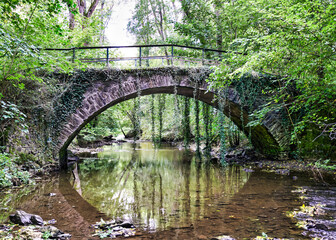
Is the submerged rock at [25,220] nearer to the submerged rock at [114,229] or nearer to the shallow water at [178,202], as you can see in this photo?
the shallow water at [178,202]

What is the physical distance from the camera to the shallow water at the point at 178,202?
3.44 meters

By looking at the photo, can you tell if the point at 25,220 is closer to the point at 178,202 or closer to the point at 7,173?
the point at 7,173

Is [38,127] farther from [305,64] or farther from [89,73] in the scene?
[305,64]

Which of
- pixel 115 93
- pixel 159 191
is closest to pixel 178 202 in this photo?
pixel 159 191

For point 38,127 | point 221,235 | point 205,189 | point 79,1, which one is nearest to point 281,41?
point 205,189

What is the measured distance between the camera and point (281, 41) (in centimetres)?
545

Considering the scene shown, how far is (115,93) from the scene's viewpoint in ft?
27.0

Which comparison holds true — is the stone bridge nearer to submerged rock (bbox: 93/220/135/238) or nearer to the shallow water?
the shallow water

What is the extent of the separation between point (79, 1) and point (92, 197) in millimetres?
11677

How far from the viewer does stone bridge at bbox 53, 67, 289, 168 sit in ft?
25.4

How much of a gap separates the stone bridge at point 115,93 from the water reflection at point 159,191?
1.75m

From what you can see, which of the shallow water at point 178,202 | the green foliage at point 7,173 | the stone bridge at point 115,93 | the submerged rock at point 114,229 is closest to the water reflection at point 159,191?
the shallow water at point 178,202

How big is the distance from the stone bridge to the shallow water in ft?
5.54

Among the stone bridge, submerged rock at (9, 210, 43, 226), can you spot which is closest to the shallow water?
submerged rock at (9, 210, 43, 226)
